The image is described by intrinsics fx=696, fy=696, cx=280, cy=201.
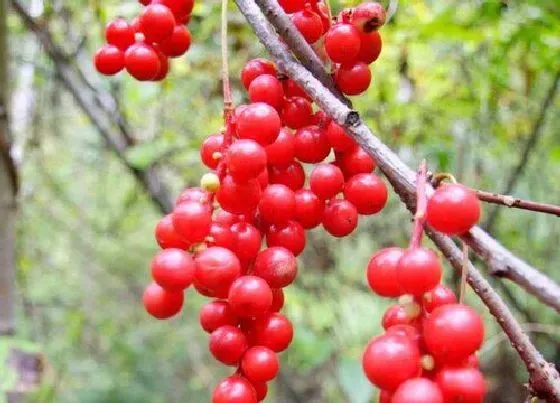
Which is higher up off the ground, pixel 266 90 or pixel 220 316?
pixel 266 90

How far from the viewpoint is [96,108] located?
1.79 m

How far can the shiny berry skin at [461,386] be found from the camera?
1.29 feet

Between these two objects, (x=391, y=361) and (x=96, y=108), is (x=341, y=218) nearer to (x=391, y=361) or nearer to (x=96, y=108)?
(x=391, y=361)

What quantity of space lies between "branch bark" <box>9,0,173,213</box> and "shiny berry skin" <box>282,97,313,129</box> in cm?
107

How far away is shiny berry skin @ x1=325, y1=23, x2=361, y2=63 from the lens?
572 millimetres

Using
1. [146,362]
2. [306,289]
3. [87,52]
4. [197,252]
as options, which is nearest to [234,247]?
[197,252]

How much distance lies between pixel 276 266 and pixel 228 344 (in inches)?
2.8

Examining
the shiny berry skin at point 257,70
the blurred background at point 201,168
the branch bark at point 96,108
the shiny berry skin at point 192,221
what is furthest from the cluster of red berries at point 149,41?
the branch bark at point 96,108

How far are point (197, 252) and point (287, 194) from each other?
0.08 meters

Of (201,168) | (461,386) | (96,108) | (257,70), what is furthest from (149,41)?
(201,168)

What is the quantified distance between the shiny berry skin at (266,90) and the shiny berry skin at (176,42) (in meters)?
0.19

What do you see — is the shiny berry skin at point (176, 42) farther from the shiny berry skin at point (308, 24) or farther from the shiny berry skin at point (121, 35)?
the shiny berry skin at point (308, 24)

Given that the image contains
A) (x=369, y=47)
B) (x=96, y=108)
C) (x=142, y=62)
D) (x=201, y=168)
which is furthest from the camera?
(x=201, y=168)

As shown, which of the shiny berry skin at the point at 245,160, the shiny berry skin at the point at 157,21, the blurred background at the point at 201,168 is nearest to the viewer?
the shiny berry skin at the point at 245,160
